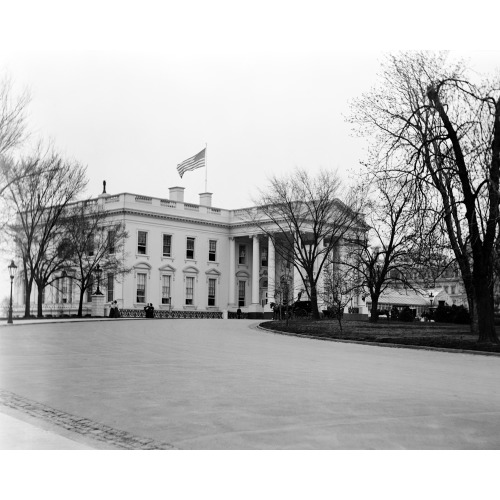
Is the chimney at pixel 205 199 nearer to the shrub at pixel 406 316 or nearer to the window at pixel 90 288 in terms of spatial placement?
the window at pixel 90 288

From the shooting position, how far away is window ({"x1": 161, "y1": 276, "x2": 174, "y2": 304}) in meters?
58.5

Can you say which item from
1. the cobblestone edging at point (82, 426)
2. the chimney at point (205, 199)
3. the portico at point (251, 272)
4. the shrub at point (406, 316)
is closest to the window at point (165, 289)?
the portico at point (251, 272)

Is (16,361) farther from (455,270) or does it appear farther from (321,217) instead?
(321,217)

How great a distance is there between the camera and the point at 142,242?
57.3 metres

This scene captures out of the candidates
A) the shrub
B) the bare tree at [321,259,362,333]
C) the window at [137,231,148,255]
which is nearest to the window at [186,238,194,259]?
the window at [137,231,148,255]

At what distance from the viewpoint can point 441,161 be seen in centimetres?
1919

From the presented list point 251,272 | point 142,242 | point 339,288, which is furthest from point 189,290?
point 339,288

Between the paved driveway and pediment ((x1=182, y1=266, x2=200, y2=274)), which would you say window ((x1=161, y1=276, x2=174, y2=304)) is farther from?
the paved driveway

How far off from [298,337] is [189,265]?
3614cm

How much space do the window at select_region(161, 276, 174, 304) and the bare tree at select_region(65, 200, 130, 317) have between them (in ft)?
17.3

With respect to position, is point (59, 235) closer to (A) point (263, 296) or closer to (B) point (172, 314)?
(B) point (172, 314)

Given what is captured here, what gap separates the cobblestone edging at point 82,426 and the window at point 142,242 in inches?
1907

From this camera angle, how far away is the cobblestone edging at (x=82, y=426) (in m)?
6.10
